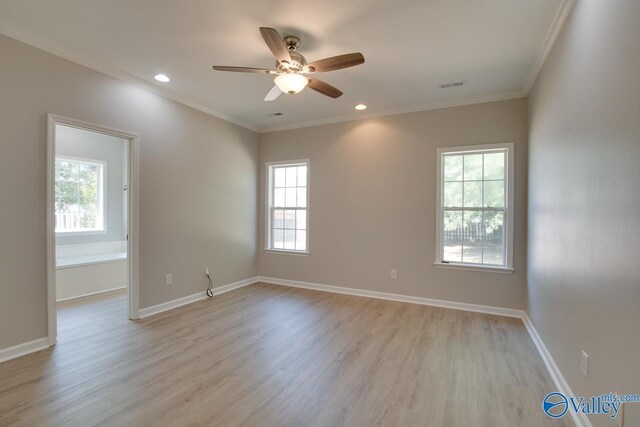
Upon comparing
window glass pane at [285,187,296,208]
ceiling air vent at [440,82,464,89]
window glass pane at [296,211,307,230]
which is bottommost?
window glass pane at [296,211,307,230]

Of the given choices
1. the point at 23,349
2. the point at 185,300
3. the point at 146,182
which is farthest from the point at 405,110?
the point at 23,349

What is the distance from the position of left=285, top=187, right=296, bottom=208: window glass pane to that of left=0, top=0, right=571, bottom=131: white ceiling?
1961 millimetres

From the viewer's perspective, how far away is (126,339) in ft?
9.78

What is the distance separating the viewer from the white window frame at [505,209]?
3.70m

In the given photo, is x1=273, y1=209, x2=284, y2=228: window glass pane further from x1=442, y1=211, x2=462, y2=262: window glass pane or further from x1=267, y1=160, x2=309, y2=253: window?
x1=442, y1=211, x2=462, y2=262: window glass pane

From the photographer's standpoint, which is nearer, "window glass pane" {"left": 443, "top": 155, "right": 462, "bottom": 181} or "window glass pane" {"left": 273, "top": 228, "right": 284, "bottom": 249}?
"window glass pane" {"left": 443, "top": 155, "right": 462, "bottom": 181}

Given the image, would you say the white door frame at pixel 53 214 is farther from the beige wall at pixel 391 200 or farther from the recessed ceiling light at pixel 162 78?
the beige wall at pixel 391 200

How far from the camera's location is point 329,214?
4883 mm

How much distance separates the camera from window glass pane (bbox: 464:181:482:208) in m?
3.93

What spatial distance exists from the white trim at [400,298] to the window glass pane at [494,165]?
1.70 metres

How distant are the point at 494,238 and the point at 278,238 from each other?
11.2 feet

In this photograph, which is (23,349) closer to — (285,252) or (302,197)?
(285,252)

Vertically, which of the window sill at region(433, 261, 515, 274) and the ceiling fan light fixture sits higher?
the ceiling fan light fixture

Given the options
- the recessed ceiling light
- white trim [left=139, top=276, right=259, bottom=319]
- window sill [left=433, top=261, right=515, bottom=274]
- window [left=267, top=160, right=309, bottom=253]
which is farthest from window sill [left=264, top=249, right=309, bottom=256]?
the recessed ceiling light
